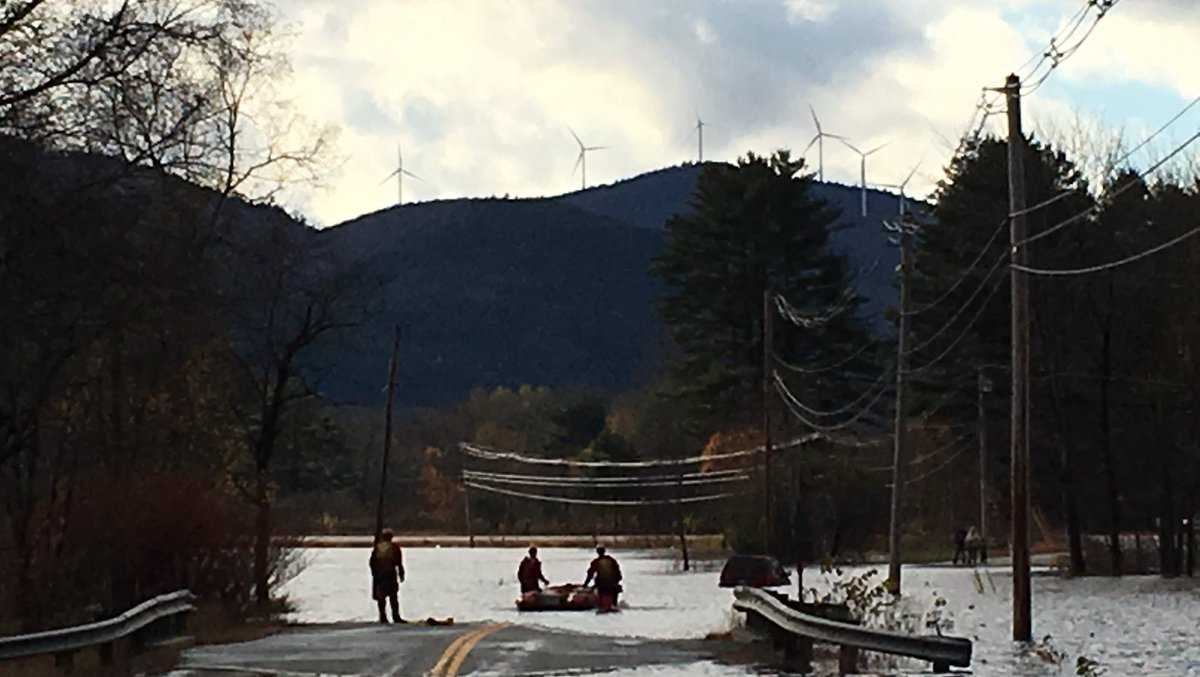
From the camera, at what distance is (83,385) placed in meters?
32.1

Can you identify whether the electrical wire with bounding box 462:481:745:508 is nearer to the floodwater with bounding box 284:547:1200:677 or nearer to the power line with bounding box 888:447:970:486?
the power line with bounding box 888:447:970:486

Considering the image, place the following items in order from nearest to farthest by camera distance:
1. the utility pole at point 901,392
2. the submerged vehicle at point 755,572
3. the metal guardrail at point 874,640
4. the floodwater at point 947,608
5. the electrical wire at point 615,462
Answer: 1. the metal guardrail at point 874,640
2. the floodwater at point 947,608
3. the utility pole at point 901,392
4. the submerged vehicle at point 755,572
5. the electrical wire at point 615,462

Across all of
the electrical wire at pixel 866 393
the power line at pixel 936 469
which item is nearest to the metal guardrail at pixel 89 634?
the electrical wire at pixel 866 393

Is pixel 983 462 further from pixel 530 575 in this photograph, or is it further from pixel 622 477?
pixel 622 477

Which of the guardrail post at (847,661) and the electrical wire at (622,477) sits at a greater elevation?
the electrical wire at (622,477)

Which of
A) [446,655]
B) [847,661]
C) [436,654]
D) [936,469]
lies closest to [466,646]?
[436,654]

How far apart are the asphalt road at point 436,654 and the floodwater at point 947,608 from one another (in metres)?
1.54

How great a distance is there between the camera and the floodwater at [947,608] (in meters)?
28.0

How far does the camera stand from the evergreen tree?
95.6 meters

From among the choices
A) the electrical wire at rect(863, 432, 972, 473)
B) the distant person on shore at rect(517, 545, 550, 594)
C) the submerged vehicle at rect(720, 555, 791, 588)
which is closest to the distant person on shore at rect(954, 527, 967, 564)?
the electrical wire at rect(863, 432, 972, 473)

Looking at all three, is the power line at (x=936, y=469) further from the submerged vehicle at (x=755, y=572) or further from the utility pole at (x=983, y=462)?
the submerged vehicle at (x=755, y=572)

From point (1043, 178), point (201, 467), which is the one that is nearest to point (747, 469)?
point (1043, 178)

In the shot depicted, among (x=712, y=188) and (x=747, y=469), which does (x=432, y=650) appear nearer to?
(x=747, y=469)

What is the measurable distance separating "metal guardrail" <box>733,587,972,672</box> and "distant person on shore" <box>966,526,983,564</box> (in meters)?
55.1
